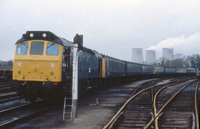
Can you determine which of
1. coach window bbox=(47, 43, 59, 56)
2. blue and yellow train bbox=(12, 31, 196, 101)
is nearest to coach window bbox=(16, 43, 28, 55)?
blue and yellow train bbox=(12, 31, 196, 101)

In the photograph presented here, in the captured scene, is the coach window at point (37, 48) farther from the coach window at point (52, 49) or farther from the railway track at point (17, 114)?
the railway track at point (17, 114)

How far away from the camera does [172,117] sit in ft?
30.4

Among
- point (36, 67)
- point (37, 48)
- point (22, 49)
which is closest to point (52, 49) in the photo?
point (37, 48)

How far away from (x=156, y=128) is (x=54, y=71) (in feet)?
18.5

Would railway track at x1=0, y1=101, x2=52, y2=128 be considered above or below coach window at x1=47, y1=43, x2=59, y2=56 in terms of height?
below

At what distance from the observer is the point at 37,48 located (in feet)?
38.2

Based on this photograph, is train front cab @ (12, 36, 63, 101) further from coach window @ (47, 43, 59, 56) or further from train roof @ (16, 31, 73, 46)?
train roof @ (16, 31, 73, 46)

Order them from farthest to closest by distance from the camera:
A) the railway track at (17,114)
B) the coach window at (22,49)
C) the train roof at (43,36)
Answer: the coach window at (22,49), the train roof at (43,36), the railway track at (17,114)

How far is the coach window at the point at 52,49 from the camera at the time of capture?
1148 cm

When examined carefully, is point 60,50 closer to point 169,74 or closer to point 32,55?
point 32,55

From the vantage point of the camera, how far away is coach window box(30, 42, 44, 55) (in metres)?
11.6

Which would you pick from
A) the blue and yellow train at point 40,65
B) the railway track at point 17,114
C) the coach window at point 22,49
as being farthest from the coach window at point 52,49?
the railway track at point 17,114

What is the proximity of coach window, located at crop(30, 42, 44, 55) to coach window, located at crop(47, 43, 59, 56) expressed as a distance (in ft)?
1.09

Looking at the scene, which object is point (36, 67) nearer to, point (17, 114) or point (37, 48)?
point (37, 48)
